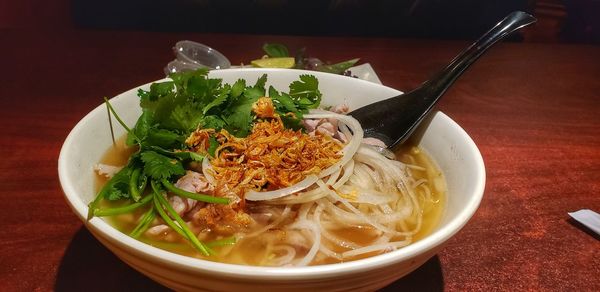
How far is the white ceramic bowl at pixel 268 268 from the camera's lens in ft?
2.09

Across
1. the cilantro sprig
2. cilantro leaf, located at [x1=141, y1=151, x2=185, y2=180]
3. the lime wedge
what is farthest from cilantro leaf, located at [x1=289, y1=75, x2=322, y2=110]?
the lime wedge

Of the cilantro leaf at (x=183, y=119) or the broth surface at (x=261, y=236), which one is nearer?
the broth surface at (x=261, y=236)

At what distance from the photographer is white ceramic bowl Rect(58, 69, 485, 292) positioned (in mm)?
637

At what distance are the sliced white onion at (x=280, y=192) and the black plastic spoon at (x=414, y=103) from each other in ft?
1.03

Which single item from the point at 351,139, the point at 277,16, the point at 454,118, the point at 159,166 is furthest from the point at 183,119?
the point at 277,16

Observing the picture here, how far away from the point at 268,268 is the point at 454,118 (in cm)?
130

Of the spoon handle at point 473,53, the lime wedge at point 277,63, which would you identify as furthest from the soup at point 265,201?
the lime wedge at point 277,63

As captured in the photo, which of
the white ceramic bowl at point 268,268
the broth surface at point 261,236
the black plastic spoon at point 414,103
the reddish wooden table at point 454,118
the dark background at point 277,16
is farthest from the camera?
the dark background at point 277,16

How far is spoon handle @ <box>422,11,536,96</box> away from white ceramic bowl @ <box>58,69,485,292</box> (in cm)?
9

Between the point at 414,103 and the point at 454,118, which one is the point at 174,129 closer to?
the point at 414,103

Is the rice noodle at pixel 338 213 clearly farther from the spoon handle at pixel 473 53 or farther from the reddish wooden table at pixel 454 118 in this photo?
the spoon handle at pixel 473 53

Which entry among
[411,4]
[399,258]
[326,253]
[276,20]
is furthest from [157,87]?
[411,4]

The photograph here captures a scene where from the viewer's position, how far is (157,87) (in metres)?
1.10

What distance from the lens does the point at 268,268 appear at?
63 centimetres
